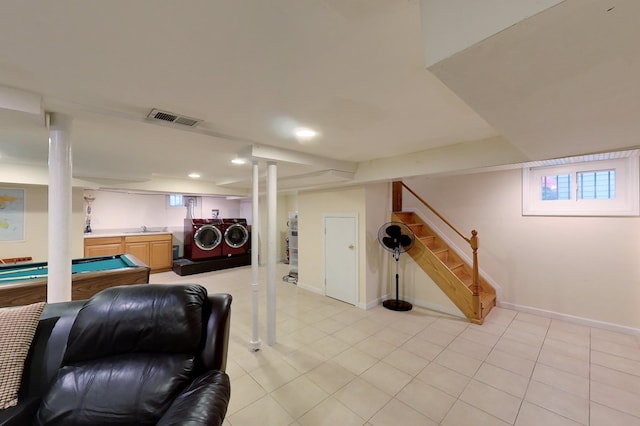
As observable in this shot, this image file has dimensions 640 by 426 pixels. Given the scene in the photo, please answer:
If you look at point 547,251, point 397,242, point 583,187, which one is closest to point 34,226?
point 397,242

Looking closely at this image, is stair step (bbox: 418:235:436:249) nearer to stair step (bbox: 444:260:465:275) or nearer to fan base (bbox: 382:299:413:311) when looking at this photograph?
stair step (bbox: 444:260:465:275)

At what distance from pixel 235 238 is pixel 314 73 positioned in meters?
6.18

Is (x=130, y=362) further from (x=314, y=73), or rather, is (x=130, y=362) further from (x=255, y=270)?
(x=314, y=73)

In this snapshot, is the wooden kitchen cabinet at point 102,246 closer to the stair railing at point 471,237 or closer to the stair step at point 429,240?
the stair railing at point 471,237

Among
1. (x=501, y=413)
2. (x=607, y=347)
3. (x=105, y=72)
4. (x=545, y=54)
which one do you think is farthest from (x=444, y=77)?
(x=607, y=347)

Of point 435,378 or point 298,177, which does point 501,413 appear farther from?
point 298,177

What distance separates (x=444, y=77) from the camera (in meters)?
0.92

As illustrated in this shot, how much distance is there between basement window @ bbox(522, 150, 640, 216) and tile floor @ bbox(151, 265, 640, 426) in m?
1.53

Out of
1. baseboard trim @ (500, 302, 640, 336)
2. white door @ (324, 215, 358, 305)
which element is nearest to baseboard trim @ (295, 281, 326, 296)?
white door @ (324, 215, 358, 305)

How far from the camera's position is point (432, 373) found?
2340 millimetres

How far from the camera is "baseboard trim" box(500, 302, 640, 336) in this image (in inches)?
120

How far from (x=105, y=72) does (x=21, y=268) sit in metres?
3.52

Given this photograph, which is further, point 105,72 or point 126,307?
point 126,307

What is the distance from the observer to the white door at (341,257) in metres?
4.11
